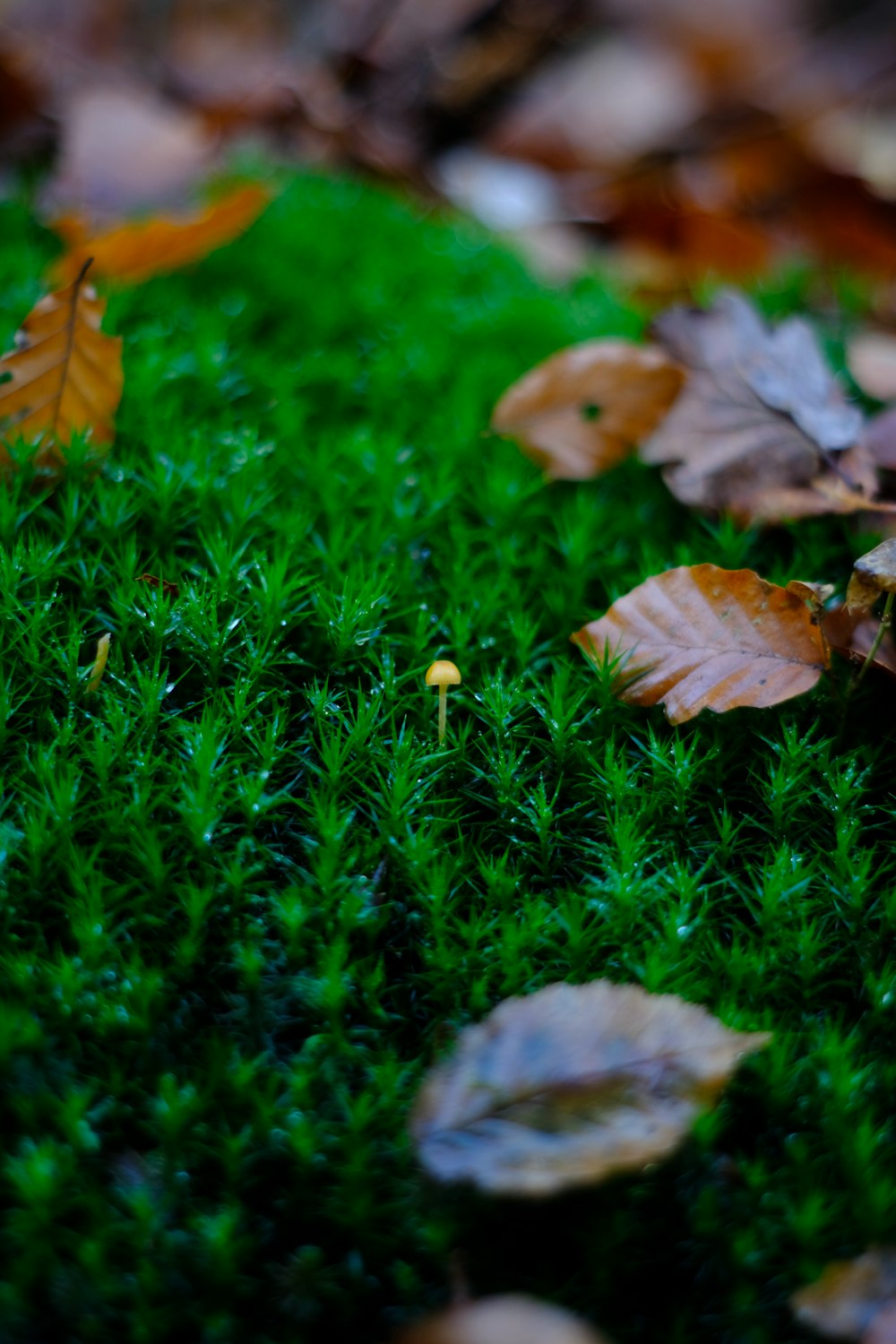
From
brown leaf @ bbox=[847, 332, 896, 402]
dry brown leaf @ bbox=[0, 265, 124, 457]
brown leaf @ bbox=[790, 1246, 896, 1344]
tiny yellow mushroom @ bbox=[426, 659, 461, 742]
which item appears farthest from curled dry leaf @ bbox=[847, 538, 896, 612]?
dry brown leaf @ bbox=[0, 265, 124, 457]

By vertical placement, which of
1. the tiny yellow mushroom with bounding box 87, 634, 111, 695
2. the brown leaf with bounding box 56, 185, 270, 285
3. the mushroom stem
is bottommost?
the mushroom stem

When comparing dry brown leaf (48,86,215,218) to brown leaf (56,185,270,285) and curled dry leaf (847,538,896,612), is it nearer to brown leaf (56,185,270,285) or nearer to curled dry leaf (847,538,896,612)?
brown leaf (56,185,270,285)

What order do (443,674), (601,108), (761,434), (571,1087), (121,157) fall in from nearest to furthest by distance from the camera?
1. (571,1087)
2. (443,674)
3. (761,434)
4. (121,157)
5. (601,108)

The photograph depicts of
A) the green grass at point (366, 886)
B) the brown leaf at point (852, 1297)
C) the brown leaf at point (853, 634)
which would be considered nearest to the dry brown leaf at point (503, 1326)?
the green grass at point (366, 886)

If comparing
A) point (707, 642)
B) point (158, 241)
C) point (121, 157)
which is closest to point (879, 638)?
point (707, 642)

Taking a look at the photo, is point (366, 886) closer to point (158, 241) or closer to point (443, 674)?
point (443, 674)

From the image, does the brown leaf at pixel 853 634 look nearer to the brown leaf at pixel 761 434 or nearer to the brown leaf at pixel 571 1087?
the brown leaf at pixel 761 434

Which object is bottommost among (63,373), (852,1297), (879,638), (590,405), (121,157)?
(852,1297)
